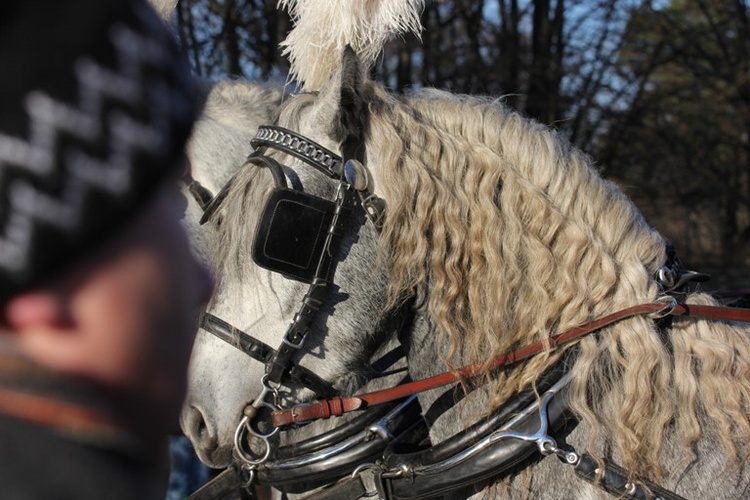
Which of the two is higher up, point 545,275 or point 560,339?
point 545,275

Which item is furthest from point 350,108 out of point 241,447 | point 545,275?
point 241,447

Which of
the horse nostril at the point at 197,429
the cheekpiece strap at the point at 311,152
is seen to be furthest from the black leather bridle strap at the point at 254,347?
the cheekpiece strap at the point at 311,152

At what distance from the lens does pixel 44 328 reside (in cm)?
54

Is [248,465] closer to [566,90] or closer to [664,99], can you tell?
[566,90]

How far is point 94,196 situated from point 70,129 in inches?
2.0

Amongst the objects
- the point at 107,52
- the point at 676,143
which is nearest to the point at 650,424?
the point at 107,52

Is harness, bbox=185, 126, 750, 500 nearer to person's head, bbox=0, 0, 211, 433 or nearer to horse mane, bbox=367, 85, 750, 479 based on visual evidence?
horse mane, bbox=367, 85, 750, 479

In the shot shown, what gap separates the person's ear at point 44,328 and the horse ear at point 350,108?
1.25 meters

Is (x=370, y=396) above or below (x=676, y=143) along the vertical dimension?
below

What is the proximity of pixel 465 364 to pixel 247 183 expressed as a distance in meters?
0.70

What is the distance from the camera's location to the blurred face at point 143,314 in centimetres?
56

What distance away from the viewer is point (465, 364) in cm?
172

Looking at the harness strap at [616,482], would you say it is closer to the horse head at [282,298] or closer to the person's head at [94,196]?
the horse head at [282,298]

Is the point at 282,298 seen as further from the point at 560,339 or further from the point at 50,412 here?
the point at 50,412
